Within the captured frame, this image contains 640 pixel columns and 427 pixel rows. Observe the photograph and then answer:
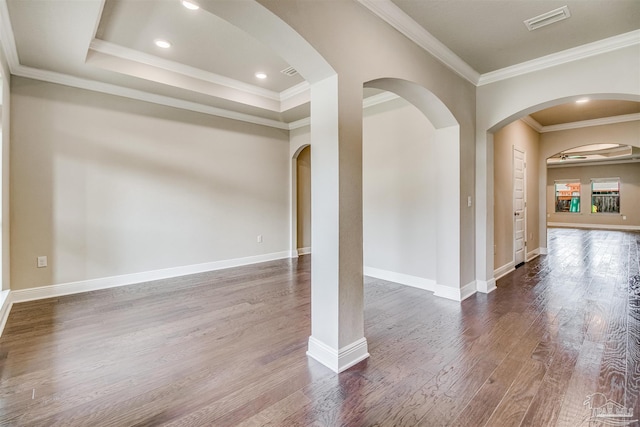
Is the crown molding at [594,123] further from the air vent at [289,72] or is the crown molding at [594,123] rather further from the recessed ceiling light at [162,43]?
the recessed ceiling light at [162,43]

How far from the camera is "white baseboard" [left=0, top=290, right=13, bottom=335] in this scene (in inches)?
110

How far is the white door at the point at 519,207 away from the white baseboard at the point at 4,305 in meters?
6.85

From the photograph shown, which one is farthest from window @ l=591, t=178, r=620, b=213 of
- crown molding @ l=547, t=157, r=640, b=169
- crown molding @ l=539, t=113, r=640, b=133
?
crown molding @ l=539, t=113, r=640, b=133

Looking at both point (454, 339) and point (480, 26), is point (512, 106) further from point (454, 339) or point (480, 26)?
point (454, 339)

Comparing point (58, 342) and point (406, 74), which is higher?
point (406, 74)

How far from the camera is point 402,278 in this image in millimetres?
4316

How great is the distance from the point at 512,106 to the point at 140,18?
13.7 feet

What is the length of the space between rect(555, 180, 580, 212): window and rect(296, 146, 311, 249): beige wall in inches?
461

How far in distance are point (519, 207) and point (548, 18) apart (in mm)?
3552

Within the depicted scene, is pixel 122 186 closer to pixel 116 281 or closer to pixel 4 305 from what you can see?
pixel 116 281

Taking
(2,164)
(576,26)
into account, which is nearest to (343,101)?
(576,26)

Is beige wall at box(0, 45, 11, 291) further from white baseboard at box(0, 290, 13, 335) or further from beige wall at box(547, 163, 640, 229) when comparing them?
beige wall at box(547, 163, 640, 229)

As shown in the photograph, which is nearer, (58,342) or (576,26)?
(58,342)

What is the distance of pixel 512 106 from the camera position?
3.63m
